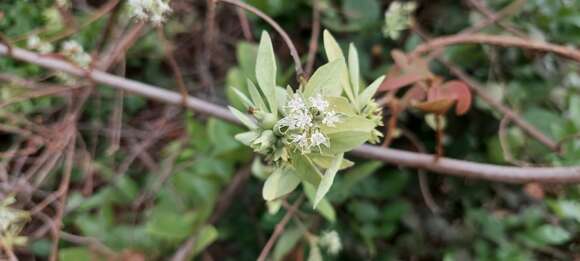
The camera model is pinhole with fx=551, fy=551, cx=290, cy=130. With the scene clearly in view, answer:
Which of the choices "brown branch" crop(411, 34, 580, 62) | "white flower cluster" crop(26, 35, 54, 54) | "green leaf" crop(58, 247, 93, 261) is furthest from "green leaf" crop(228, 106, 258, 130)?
"green leaf" crop(58, 247, 93, 261)

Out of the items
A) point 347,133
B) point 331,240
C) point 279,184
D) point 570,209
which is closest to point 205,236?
point 331,240

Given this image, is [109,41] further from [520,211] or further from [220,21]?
[520,211]

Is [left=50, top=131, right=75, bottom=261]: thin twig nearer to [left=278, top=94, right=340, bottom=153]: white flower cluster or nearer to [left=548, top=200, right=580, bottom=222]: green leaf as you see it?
[left=278, top=94, right=340, bottom=153]: white flower cluster

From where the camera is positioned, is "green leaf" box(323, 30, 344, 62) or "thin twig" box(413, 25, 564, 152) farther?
"thin twig" box(413, 25, 564, 152)

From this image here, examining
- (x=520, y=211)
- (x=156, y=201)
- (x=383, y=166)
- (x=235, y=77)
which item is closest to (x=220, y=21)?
Answer: (x=235, y=77)

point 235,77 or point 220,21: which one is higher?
point 220,21

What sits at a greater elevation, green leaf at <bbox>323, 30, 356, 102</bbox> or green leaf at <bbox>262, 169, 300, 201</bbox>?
green leaf at <bbox>323, 30, 356, 102</bbox>
